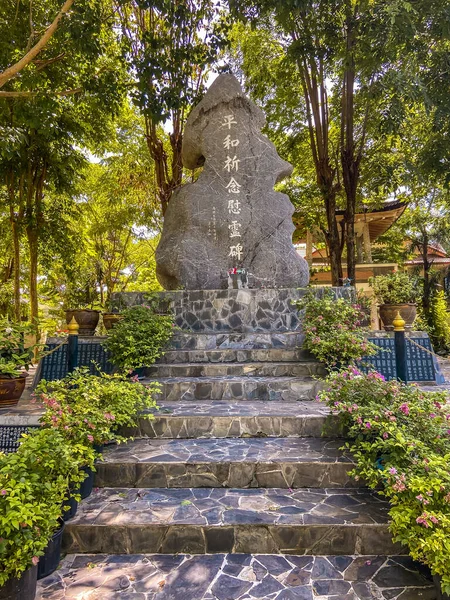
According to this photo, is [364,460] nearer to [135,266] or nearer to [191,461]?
[191,461]

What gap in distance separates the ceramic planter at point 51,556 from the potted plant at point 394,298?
21.2 feet

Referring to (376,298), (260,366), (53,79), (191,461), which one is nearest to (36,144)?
(53,79)

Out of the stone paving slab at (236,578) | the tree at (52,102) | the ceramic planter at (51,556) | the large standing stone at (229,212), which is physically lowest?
the stone paving slab at (236,578)

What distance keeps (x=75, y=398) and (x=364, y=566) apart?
237cm

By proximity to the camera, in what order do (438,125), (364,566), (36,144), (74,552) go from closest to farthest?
(364,566) < (74,552) < (438,125) < (36,144)

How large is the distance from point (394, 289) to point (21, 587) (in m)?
7.28

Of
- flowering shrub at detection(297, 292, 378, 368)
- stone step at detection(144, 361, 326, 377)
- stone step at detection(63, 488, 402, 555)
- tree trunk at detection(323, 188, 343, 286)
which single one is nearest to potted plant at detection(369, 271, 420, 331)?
flowering shrub at detection(297, 292, 378, 368)

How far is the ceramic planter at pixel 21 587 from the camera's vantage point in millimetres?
1963

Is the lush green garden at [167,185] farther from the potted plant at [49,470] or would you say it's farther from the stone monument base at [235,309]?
the stone monument base at [235,309]

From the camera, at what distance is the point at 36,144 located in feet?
30.8

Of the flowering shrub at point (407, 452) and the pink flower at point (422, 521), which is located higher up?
the flowering shrub at point (407, 452)

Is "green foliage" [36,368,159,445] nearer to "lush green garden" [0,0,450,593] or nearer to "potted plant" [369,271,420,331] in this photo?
"lush green garden" [0,0,450,593]

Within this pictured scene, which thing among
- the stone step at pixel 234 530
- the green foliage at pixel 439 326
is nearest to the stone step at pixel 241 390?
the stone step at pixel 234 530

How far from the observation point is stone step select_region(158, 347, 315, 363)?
19.7 ft
